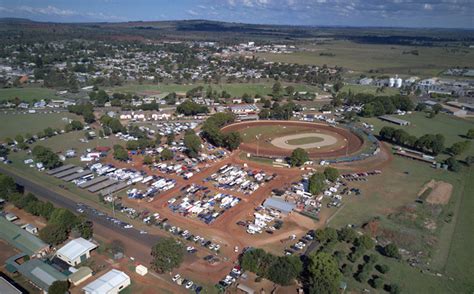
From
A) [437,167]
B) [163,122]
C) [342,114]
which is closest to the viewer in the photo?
[437,167]

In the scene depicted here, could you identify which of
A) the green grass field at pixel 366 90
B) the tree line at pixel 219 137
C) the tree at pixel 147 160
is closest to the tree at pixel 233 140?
the tree line at pixel 219 137

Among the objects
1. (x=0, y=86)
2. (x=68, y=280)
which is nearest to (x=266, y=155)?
(x=68, y=280)

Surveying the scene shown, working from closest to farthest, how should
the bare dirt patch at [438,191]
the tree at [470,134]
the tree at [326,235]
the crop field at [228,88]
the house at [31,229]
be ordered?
the tree at [326,235]
the house at [31,229]
the bare dirt patch at [438,191]
the tree at [470,134]
the crop field at [228,88]

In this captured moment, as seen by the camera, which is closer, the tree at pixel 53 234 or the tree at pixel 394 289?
the tree at pixel 394 289

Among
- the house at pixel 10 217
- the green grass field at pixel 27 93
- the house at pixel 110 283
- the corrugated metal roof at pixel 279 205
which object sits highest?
the green grass field at pixel 27 93

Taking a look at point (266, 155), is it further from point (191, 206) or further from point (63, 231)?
point (63, 231)

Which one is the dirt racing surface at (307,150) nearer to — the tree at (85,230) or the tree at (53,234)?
the tree at (85,230)

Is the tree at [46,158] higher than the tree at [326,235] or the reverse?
higher

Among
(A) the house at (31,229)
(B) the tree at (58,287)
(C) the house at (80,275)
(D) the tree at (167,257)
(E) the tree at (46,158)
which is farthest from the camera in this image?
(E) the tree at (46,158)
